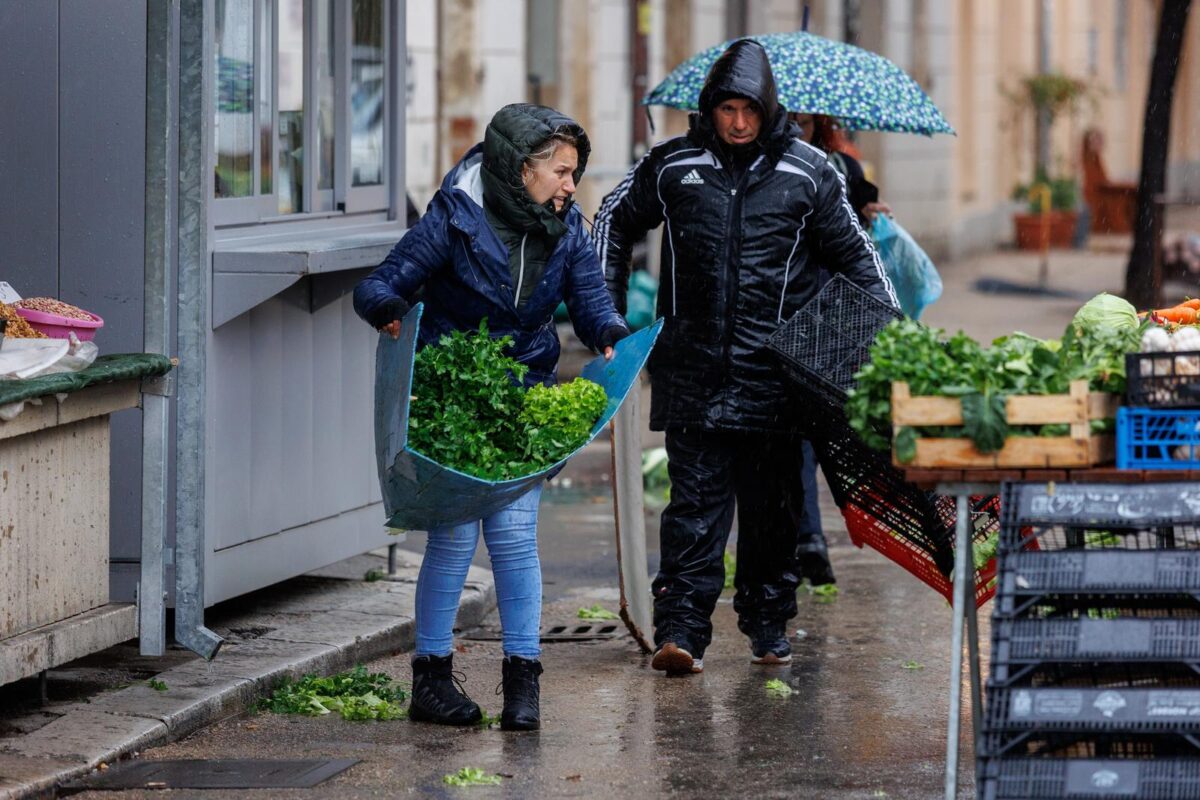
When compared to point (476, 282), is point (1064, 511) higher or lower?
lower

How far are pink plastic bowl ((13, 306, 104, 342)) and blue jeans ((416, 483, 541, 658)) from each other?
1.07 metres

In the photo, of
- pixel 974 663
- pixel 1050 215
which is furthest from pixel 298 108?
pixel 1050 215

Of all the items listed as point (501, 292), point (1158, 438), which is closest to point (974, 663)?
point (1158, 438)

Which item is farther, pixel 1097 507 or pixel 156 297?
pixel 156 297

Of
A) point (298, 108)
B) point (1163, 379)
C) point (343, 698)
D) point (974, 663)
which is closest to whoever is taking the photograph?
point (1163, 379)

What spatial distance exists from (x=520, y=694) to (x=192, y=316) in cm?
145

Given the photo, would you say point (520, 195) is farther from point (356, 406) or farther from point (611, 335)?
point (356, 406)

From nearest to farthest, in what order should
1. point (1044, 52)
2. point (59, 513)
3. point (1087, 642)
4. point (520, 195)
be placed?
point (1087, 642) → point (59, 513) → point (520, 195) → point (1044, 52)

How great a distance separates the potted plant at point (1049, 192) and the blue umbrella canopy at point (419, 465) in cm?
2148

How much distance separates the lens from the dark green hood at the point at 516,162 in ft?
19.2

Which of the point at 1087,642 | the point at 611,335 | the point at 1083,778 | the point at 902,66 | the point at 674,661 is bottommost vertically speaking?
the point at 674,661

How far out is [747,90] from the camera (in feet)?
21.0

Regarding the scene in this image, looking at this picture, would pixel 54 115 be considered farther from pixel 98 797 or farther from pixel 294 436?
pixel 98 797

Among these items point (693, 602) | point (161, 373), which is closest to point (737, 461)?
point (693, 602)
